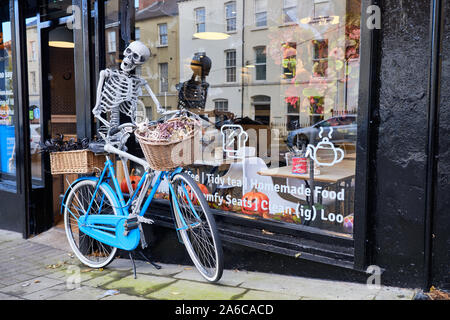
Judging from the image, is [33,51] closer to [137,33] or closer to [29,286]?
[137,33]

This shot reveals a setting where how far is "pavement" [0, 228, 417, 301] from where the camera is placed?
11.6 ft

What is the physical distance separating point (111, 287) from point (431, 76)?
10.5 feet

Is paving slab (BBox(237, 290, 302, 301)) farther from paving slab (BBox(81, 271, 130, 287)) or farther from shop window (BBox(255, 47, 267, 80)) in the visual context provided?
shop window (BBox(255, 47, 267, 80))

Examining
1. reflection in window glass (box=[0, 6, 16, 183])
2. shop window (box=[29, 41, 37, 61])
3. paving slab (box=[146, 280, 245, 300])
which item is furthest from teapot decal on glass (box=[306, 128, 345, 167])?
reflection in window glass (box=[0, 6, 16, 183])

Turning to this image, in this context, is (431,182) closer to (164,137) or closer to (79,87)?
(164,137)

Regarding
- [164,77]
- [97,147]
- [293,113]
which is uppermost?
[164,77]

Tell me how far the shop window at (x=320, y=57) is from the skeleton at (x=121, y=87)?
1731 mm

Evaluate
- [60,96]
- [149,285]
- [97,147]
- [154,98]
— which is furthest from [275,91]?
[60,96]

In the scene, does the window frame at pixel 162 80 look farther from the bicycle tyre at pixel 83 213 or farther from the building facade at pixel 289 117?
the bicycle tyre at pixel 83 213

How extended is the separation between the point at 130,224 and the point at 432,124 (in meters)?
2.72

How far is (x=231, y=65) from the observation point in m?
5.29

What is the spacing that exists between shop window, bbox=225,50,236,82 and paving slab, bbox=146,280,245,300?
2.47 meters

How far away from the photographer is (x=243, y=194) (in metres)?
4.47

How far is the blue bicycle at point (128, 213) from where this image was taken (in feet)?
12.4
